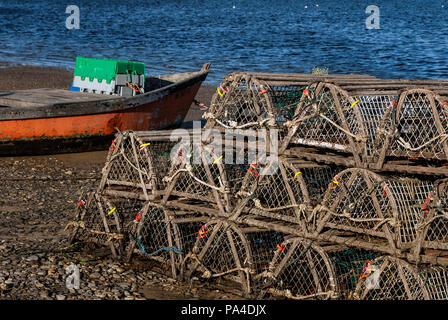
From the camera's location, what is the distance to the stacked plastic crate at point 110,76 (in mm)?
12359

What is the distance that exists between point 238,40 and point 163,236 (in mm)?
29004

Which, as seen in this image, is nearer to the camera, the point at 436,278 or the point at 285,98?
the point at 436,278

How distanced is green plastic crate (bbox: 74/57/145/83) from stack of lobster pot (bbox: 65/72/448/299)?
213 inches

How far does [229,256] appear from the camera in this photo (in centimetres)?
677

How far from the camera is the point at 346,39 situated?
35938mm

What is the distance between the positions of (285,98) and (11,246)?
3.66 meters

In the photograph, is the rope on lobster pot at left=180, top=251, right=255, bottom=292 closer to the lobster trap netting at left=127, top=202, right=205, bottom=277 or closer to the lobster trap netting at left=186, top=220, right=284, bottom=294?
the lobster trap netting at left=186, top=220, right=284, bottom=294

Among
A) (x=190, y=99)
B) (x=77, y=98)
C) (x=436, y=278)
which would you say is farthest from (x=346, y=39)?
(x=436, y=278)

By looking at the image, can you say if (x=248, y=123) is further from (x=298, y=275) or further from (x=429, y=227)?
(x=429, y=227)

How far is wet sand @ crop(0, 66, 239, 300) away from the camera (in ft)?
19.5

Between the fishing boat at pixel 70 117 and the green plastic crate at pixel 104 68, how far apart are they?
1.47 ft

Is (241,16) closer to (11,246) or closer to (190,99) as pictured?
(190,99)

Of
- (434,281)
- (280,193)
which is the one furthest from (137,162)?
(434,281)

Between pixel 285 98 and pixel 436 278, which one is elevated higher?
pixel 285 98
